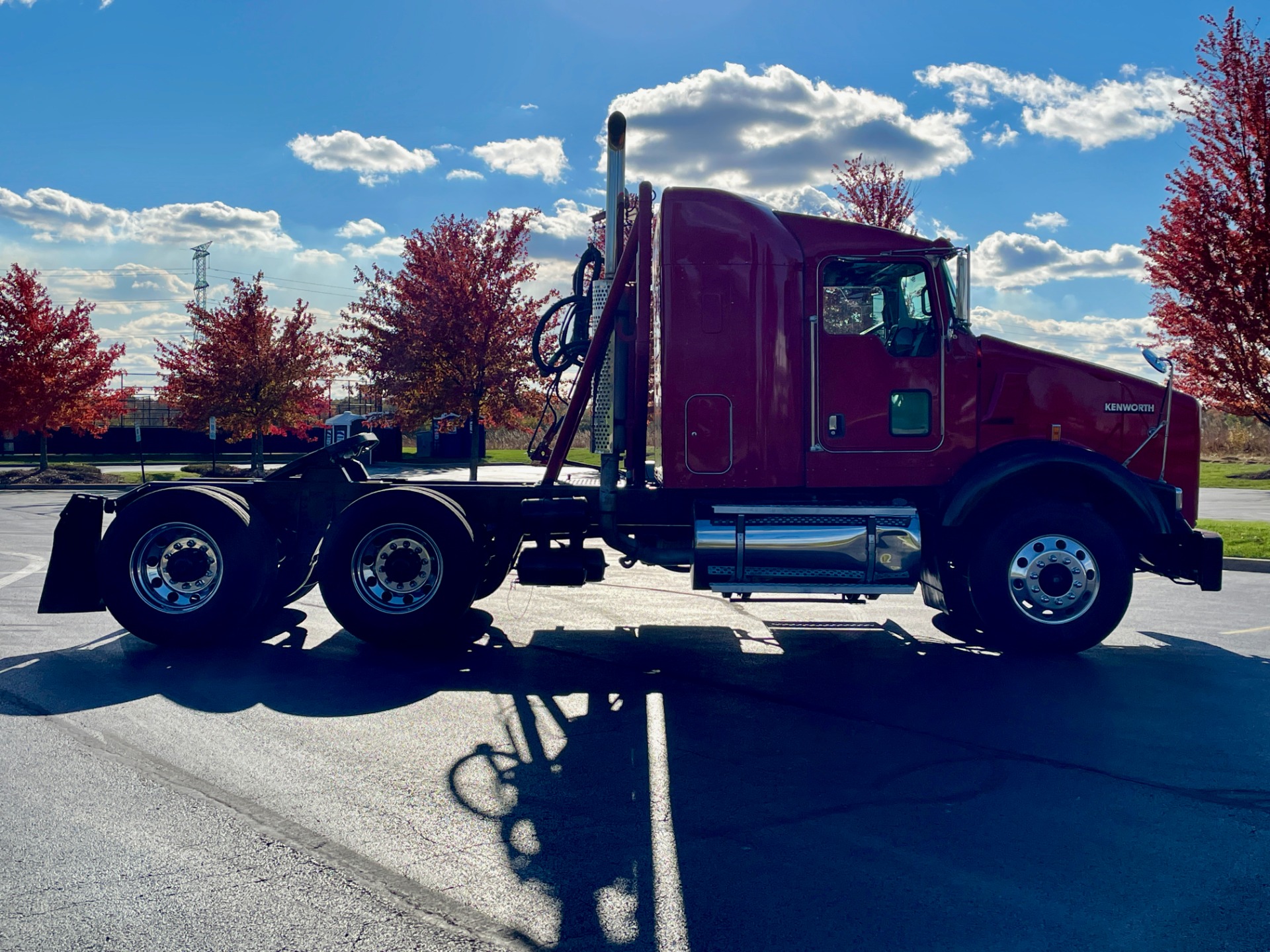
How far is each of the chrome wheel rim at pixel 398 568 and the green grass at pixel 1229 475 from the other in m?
19.6

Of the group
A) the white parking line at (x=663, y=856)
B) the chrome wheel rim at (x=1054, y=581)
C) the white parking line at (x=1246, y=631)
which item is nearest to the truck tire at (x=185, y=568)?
the white parking line at (x=663, y=856)

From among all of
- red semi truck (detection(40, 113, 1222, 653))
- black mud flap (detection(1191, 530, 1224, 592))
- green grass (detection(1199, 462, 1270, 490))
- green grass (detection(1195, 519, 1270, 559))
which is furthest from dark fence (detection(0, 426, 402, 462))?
black mud flap (detection(1191, 530, 1224, 592))

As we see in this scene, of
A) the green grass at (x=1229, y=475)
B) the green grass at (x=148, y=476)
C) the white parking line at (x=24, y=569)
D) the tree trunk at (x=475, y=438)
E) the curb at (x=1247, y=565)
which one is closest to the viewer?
the white parking line at (x=24, y=569)

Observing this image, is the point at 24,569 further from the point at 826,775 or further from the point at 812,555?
the point at 826,775

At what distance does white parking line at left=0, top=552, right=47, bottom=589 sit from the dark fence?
109ft

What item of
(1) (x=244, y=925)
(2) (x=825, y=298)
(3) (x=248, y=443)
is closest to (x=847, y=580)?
(2) (x=825, y=298)

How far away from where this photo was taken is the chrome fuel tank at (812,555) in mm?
7453

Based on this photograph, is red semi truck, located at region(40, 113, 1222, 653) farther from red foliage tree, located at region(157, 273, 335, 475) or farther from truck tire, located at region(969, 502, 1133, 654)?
red foliage tree, located at region(157, 273, 335, 475)

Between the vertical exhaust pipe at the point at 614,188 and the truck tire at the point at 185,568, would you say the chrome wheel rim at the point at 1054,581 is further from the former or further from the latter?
the truck tire at the point at 185,568

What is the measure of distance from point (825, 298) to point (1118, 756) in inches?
149

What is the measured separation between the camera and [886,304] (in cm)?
770

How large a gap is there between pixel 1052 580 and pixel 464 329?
60.0 ft

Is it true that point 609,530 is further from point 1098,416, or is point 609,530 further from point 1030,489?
point 1098,416

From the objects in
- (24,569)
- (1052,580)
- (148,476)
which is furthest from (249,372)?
(1052,580)
